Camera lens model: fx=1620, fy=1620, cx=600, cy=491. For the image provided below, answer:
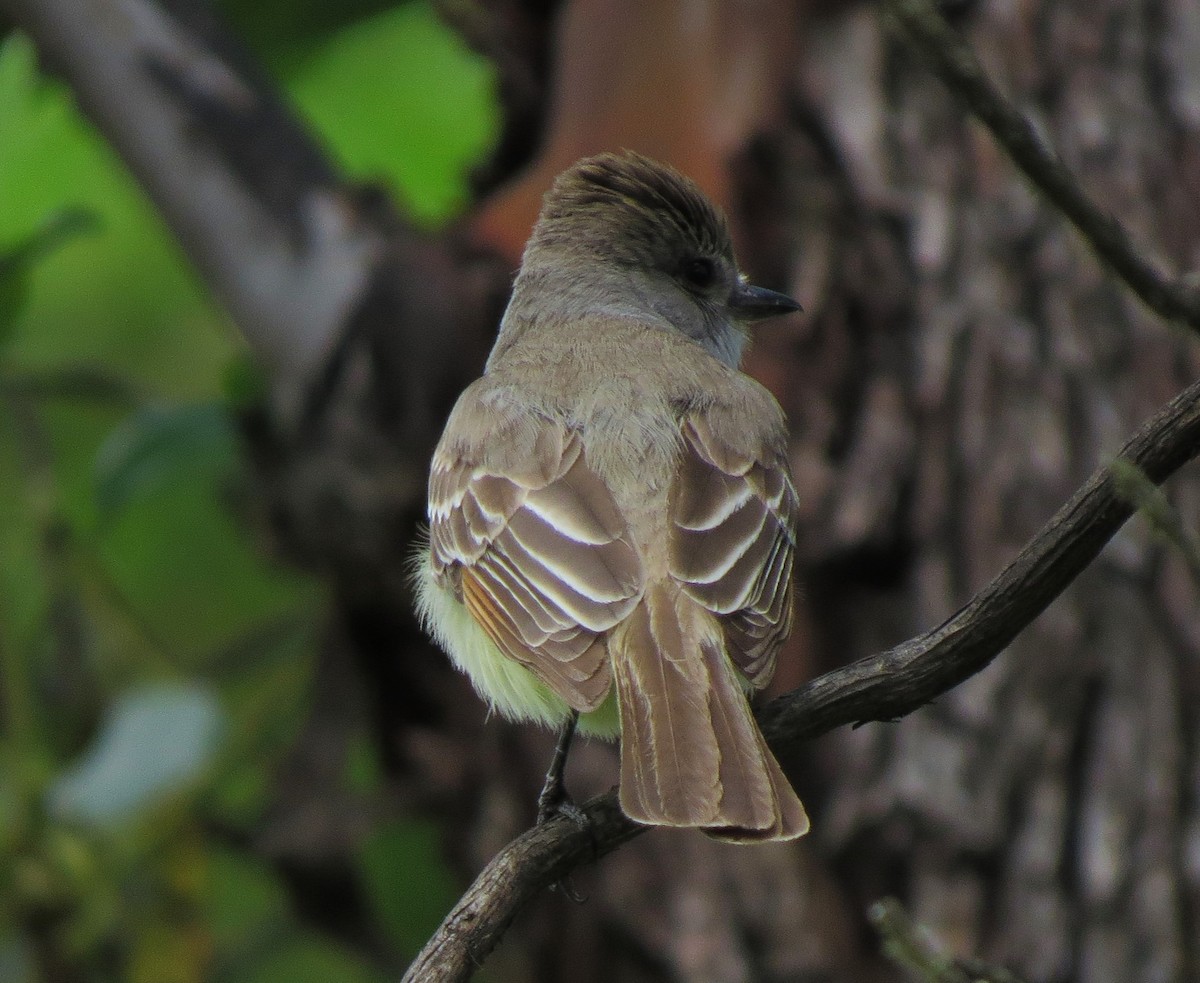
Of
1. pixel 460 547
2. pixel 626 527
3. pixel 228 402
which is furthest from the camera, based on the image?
pixel 228 402

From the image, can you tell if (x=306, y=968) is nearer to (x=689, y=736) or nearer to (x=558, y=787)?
(x=558, y=787)

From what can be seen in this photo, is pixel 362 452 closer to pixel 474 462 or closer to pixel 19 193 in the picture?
pixel 474 462

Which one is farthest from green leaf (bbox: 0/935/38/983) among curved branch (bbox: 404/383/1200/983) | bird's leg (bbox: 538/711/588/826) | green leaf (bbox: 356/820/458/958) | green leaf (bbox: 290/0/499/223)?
curved branch (bbox: 404/383/1200/983)

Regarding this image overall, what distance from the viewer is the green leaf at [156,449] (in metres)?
4.19

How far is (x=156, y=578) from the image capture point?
5281mm

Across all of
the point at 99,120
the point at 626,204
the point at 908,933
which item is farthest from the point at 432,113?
the point at 908,933

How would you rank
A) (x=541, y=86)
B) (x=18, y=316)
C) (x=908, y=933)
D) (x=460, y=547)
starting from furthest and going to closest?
(x=541, y=86) → (x=18, y=316) → (x=460, y=547) → (x=908, y=933)

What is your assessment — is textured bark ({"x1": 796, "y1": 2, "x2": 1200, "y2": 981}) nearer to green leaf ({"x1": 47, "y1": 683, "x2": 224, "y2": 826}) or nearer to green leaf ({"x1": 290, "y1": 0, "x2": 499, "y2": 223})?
green leaf ({"x1": 290, "y1": 0, "x2": 499, "y2": 223})

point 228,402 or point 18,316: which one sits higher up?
point 18,316

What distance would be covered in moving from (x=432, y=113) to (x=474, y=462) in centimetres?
243

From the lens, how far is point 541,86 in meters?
4.97

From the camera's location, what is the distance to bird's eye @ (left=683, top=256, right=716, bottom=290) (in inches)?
161

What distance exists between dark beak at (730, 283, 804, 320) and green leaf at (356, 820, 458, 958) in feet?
5.84

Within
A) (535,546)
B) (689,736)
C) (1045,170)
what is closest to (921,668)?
(689,736)
